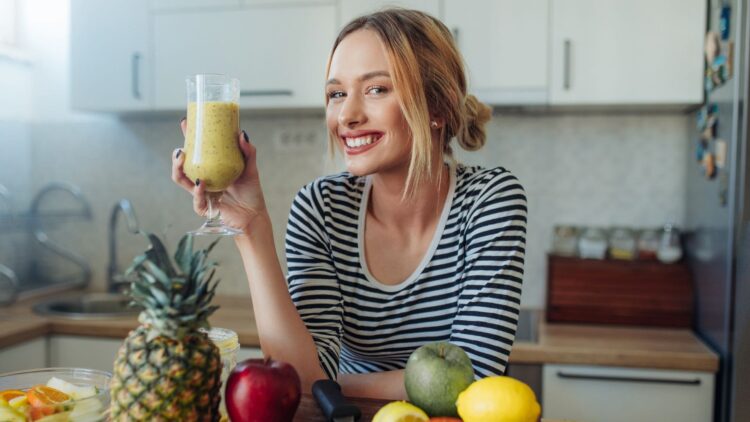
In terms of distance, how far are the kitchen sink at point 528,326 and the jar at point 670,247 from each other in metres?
0.50

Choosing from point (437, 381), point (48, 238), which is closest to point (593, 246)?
point (437, 381)

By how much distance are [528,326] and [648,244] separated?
530 millimetres

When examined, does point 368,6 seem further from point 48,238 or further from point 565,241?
point 48,238

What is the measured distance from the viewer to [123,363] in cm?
71

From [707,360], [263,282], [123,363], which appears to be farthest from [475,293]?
[707,360]

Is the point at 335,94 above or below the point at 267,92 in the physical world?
below

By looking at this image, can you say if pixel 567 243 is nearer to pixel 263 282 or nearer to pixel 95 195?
pixel 263 282

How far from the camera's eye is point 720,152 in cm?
200

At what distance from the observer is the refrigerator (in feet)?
5.99

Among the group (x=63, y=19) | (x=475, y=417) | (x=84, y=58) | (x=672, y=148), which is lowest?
(x=475, y=417)

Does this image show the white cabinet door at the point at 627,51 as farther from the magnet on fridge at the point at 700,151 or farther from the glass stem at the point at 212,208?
Result: the glass stem at the point at 212,208

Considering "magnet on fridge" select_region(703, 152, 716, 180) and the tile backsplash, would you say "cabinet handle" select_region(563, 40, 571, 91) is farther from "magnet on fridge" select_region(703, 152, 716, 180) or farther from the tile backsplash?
"magnet on fridge" select_region(703, 152, 716, 180)

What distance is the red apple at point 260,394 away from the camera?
76 cm

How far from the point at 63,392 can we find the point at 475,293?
697 millimetres
